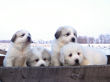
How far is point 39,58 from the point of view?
8.76 feet

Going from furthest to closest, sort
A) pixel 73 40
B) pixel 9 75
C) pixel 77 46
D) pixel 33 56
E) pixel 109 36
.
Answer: pixel 109 36, pixel 73 40, pixel 33 56, pixel 77 46, pixel 9 75

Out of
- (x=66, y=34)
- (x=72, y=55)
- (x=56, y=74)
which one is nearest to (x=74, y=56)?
(x=72, y=55)

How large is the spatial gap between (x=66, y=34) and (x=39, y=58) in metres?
0.64

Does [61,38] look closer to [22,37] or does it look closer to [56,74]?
[22,37]

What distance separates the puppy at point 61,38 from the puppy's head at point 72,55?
0.29 metres

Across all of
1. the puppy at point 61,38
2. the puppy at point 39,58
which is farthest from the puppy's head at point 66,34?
the puppy at point 39,58

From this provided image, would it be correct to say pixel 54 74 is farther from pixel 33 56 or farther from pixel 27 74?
pixel 33 56

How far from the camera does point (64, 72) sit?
1.21m

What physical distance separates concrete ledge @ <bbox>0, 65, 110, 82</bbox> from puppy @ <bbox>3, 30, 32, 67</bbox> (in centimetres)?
162

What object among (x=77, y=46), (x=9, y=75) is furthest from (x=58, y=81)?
(x=77, y=46)

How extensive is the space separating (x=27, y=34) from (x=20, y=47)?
264 millimetres

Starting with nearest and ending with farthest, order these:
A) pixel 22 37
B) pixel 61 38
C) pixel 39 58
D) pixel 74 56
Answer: pixel 74 56
pixel 39 58
pixel 61 38
pixel 22 37

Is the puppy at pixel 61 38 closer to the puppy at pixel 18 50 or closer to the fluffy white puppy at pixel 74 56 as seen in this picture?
the fluffy white puppy at pixel 74 56

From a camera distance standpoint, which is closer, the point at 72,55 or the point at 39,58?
the point at 72,55
